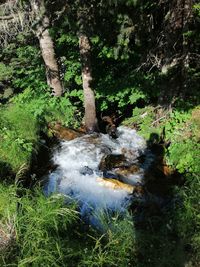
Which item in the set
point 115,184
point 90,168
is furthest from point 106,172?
point 115,184

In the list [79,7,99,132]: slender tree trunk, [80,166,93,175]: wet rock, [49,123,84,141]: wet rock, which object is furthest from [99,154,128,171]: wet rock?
[79,7,99,132]: slender tree trunk

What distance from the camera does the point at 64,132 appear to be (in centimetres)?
1002

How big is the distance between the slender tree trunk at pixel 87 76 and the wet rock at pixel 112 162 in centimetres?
146

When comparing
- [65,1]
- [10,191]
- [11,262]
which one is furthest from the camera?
[65,1]

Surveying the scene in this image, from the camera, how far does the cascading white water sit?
24.2ft

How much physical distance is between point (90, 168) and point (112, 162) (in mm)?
592

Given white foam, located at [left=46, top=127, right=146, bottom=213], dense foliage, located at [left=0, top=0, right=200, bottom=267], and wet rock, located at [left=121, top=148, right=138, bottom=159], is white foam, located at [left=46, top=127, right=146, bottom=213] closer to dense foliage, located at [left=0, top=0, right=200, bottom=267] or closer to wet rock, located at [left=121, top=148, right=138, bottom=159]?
wet rock, located at [left=121, top=148, right=138, bottom=159]

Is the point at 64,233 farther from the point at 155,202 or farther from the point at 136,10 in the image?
the point at 136,10

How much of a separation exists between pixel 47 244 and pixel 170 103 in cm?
592

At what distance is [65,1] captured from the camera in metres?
8.27

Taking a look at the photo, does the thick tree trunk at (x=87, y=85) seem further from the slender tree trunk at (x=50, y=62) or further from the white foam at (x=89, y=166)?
the slender tree trunk at (x=50, y=62)

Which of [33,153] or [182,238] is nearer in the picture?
[182,238]

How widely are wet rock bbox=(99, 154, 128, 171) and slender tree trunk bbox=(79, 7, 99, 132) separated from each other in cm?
146

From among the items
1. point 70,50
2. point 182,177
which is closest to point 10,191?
point 182,177
